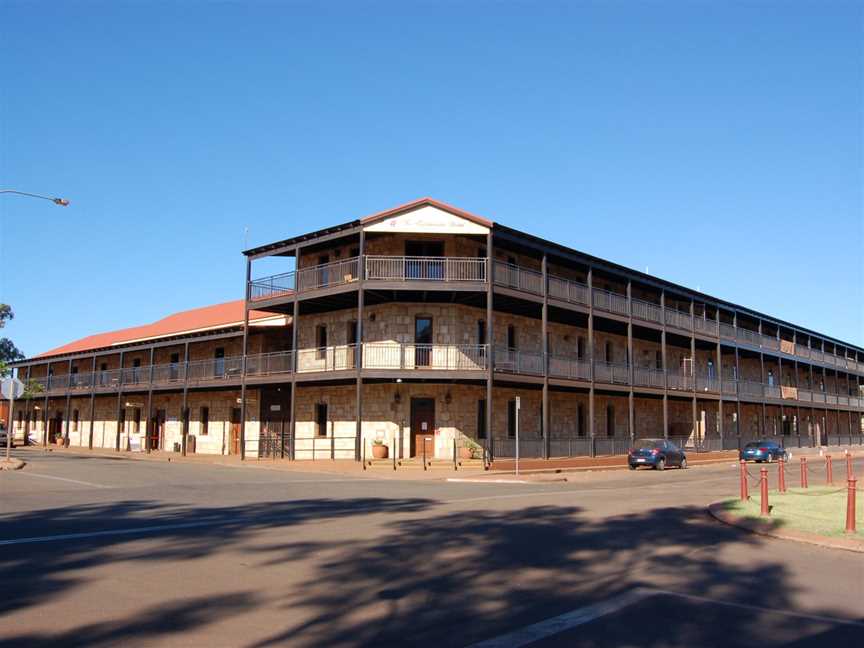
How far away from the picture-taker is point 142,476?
2302 cm

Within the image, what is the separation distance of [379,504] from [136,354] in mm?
37043

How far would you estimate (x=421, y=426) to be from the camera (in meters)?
31.5

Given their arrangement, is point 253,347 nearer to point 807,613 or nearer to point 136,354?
point 136,354

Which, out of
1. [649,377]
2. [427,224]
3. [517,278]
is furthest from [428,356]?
[649,377]

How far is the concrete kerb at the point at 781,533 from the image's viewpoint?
33.6 ft

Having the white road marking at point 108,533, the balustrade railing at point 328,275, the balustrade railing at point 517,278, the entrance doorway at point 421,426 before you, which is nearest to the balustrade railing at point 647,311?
the balustrade railing at point 517,278

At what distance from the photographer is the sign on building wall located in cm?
3059

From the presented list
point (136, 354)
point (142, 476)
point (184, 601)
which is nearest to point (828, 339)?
point (136, 354)

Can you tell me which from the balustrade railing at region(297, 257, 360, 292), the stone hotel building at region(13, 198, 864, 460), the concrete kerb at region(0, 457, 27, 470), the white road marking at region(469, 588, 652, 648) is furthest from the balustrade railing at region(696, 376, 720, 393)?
the white road marking at region(469, 588, 652, 648)

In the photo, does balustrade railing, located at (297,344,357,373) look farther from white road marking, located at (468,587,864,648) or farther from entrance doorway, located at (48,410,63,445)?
entrance doorway, located at (48,410,63,445)

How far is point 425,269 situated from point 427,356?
138 inches

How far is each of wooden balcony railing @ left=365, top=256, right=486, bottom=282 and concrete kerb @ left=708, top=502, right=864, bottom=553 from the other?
1803cm

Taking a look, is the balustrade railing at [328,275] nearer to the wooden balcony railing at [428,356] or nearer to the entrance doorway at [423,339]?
the wooden balcony railing at [428,356]

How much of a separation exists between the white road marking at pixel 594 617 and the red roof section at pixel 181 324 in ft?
110
